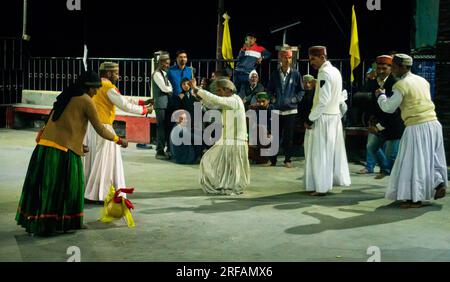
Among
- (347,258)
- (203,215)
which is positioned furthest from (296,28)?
(347,258)

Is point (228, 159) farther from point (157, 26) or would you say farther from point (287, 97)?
point (157, 26)

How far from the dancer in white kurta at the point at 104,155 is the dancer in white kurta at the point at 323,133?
2399 millimetres

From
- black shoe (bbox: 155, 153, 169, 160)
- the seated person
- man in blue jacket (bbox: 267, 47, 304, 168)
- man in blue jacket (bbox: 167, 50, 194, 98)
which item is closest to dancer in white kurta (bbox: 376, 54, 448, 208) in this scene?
man in blue jacket (bbox: 267, 47, 304, 168)

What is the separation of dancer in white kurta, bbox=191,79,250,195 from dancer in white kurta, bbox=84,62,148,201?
1.39 m

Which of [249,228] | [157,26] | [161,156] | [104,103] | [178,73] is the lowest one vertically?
[249,228]

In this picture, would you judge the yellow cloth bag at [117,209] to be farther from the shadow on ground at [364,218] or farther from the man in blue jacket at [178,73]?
the man in blue jacket at [178,73]

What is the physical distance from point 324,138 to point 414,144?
1306 millimetres

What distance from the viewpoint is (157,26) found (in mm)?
22891

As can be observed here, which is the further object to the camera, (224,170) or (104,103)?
(224,170)

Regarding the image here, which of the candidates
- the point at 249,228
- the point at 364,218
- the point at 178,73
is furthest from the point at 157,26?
the point at 249,228

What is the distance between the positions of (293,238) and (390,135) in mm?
4372

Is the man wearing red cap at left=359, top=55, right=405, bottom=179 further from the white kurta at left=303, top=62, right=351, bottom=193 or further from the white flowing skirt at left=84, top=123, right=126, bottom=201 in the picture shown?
the white flowing skirt at left=84, top=123, right=126, bottom=201

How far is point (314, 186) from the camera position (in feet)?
34.7

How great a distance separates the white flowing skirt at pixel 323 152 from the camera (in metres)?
10.4
